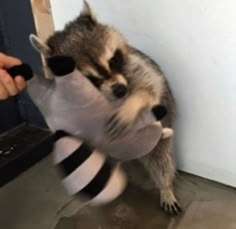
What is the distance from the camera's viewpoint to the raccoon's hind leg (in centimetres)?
139

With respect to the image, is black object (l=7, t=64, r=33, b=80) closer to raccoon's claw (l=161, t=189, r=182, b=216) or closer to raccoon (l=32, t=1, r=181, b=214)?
raccoon (l=32, t=1, r=181, b=214)

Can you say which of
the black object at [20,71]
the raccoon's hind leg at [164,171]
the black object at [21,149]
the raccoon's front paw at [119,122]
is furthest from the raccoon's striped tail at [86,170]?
the black object at [21,149]

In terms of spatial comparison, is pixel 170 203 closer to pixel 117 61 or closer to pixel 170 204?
pixel 170 204

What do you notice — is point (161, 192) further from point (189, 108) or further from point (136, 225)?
point (189, 108)

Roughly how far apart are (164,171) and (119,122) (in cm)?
33

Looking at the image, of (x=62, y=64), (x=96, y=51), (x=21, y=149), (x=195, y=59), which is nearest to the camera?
(x=62, y=64)

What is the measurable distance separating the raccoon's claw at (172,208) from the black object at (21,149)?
43 cm

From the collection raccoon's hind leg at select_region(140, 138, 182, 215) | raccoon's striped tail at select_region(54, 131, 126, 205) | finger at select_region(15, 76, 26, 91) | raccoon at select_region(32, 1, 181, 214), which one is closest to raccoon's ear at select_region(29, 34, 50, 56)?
raccoon at select_region(32, 1, 181, 214)

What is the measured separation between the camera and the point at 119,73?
1.19m

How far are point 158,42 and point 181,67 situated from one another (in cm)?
9

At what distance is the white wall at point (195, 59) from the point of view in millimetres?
1306

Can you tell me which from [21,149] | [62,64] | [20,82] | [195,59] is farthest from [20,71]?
[21,149]

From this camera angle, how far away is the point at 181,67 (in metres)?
1.41

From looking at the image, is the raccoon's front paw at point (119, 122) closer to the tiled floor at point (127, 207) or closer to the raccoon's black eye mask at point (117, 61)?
Result: the raccoon's black eye mask at point (117, 61)
